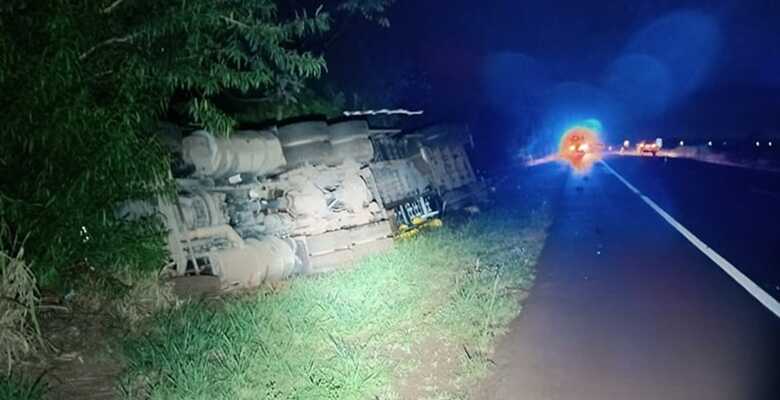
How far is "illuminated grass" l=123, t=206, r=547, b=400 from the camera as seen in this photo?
4273mm

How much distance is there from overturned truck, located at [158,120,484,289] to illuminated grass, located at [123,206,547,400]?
69 centimetres

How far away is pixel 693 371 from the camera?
14.3 ft

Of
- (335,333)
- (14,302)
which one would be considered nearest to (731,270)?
(335,333)

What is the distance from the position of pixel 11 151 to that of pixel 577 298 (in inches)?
239

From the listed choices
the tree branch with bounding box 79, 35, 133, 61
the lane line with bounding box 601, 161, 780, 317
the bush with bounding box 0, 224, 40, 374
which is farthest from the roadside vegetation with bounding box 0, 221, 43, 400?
the lane line with bounding box 601, 161, 780, 317

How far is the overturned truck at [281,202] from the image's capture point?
7508 mm

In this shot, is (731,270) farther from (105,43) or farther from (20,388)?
(20,388)

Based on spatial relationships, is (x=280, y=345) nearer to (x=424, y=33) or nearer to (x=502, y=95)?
(x=424, y=33)

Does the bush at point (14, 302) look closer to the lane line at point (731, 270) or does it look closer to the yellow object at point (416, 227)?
the yellow object at point (416, 227)

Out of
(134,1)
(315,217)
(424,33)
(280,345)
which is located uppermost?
(424,33)

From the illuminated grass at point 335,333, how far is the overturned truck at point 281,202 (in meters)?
0.69

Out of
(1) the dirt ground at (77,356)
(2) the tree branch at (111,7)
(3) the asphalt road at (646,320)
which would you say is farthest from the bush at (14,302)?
(3) the asphalt road at (646,320)

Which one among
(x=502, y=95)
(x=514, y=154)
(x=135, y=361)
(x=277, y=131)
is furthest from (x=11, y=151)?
(x=514, y=154)

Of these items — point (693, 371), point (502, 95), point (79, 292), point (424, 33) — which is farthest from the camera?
point (502, 95)
